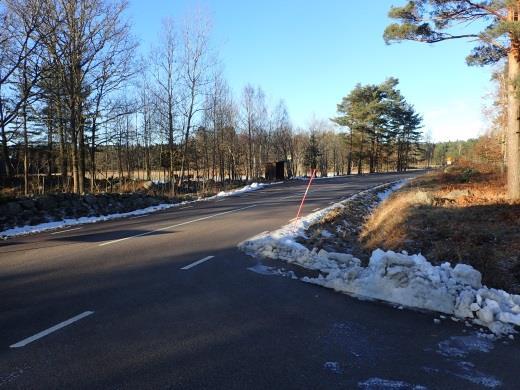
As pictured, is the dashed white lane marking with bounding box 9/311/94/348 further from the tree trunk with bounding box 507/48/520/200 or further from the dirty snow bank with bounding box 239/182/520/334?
the tree trunk with bounding box 507/48/520/200

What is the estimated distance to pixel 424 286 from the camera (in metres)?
6.27

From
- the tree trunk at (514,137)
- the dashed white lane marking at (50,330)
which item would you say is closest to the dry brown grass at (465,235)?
the tree trunk at (514,137)

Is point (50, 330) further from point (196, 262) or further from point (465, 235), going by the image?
point (465, 235)

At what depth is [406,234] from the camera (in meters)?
10.5

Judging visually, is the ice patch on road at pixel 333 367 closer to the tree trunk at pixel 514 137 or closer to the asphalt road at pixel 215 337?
the asphalt road at pixel 215 337

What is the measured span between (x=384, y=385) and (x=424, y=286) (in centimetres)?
278

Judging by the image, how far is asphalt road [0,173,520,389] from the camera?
3957 millimetres

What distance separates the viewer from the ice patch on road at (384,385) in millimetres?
3777

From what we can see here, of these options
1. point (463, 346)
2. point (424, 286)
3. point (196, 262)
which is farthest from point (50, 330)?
point (424, 286)

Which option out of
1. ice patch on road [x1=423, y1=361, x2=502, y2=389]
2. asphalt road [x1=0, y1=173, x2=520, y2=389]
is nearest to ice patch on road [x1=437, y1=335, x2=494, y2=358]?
asphalt road [x1=0, y1=173, x2=520, y2=389]

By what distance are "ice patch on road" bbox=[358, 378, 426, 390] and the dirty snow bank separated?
1.96 meters

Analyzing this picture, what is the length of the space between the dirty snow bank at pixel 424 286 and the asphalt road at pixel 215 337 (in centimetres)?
32

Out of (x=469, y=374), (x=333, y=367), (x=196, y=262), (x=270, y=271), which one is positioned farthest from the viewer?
(x=196, y=262)

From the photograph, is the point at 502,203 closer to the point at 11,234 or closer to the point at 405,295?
the point at 405,295
